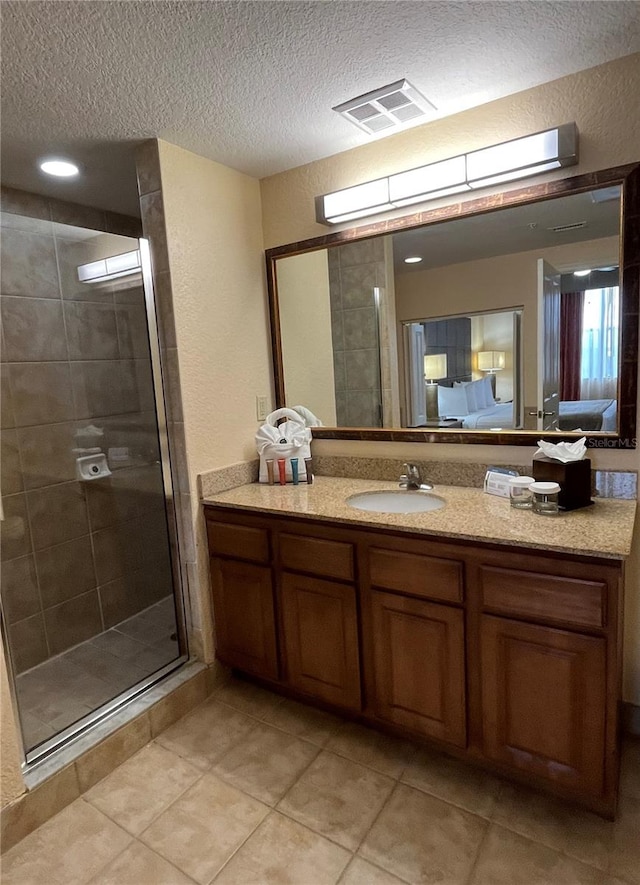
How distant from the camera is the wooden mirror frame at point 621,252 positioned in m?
1.61

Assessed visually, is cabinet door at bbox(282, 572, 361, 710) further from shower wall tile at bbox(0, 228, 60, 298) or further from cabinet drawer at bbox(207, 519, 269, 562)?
shower wall tile at bbox(0, 228, 60, 298)

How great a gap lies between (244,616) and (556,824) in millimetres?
1240

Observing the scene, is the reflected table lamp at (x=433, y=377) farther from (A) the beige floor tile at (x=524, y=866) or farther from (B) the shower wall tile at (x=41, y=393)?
(B) the shower wall tile at (x=41, y=393)

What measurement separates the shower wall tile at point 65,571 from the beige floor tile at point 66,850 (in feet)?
3.33

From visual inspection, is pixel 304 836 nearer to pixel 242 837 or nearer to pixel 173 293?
pixel 242 837

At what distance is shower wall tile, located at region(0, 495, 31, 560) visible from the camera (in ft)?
7.12

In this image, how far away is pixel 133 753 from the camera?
5.99 ft

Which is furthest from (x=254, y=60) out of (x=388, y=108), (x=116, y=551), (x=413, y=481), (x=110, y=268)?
(x=116, y=551)

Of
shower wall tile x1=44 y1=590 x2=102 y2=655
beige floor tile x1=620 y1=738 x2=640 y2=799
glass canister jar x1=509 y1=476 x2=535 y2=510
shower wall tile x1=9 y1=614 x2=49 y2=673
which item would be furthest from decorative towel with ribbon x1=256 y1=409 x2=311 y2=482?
beige floor tile x1=620 y1=738 x2=640 y2=799

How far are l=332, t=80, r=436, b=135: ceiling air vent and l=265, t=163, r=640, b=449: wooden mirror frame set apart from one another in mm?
325

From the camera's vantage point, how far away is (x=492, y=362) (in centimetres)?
191

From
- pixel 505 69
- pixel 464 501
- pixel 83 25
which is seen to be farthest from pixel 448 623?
pixel 83 25

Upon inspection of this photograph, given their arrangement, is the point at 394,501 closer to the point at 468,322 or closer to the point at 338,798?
the point at 468,322

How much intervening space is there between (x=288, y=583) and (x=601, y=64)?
2.04 metres
